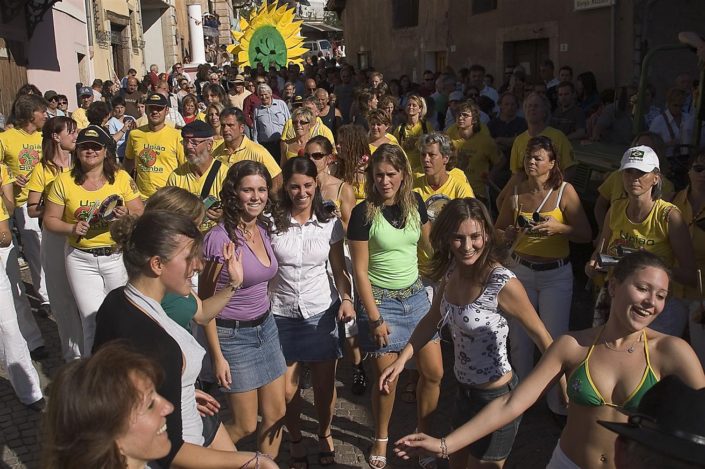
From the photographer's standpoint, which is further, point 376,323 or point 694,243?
point 694,243

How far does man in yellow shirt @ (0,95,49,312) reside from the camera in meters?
6.69

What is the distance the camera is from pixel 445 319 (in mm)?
Answer: 3521

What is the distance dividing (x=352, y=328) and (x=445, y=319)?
1.40m

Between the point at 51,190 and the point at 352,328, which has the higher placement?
the point at 51,190

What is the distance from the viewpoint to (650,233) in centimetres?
410

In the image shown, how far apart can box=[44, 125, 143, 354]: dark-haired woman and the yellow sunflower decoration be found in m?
15.4

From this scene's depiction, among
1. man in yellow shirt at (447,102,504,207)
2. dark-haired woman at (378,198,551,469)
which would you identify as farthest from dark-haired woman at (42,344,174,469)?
man in yellow shirt at (447,102,504,207)

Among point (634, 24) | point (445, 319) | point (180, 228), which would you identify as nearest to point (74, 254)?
point (180, 228)

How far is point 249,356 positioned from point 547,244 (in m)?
2.04

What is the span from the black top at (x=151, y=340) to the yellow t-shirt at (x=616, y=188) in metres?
3.08

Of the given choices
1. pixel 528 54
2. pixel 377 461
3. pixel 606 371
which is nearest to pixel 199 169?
pixel 377 461

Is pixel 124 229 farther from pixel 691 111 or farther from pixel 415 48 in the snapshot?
pixel 415 48

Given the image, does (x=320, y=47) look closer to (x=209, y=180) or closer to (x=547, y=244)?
(x=209, y=180)

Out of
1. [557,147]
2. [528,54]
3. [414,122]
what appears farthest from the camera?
[528,54]
